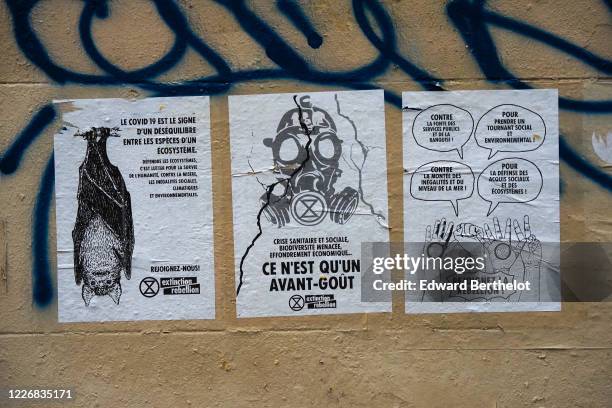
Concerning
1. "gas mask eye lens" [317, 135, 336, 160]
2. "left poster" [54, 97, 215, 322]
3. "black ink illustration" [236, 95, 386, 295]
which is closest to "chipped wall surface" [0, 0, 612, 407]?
"left poster" [54, 97, 215, 322]

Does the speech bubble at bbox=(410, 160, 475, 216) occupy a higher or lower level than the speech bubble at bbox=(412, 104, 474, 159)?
lower

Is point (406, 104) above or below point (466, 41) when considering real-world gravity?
below

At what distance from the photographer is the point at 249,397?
3.07 metres

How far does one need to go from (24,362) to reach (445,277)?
2369 millimetres

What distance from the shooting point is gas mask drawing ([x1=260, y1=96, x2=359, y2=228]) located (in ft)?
10.0

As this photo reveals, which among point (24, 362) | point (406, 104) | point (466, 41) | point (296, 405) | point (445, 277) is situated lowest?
point (296, 405)

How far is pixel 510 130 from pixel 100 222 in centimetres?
231

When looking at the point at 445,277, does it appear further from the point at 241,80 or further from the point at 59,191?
the point at 59,191

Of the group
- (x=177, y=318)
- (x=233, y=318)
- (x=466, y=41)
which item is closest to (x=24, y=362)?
(x=177, y=318)

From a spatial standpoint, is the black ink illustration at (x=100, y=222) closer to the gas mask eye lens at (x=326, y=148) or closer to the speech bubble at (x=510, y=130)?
the gas mask eye lens at (x=326, y=148)

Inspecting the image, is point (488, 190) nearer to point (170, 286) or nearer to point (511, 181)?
point (511, 181)

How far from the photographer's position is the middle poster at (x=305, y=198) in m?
3.05

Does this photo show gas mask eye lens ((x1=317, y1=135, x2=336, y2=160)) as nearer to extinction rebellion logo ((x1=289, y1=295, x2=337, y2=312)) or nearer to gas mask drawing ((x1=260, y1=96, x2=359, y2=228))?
gas mask drawing ((x1=260, y1=96, x2=359, y2=228))

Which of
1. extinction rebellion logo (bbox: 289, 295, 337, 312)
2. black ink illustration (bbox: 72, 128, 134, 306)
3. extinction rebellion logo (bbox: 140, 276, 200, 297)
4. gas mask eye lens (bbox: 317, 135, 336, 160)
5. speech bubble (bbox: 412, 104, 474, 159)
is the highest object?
speech bubble (bbox: 412, 104, 474, 159)
